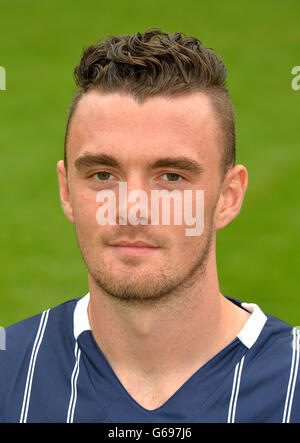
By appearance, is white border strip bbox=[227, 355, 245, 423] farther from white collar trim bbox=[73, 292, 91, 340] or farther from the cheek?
the cheek

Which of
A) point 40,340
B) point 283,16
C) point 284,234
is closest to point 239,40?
point 283,16

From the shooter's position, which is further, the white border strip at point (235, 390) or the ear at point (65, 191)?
the ear at point (65, 191)

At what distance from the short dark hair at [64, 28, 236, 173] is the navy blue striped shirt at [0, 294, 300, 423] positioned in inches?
27.6

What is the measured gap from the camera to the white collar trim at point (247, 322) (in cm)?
286

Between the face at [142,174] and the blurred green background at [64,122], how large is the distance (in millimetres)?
4021

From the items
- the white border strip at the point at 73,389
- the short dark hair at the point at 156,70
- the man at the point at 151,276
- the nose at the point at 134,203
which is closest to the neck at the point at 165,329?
the man at the point at 151,276

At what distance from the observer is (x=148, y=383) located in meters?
2.84

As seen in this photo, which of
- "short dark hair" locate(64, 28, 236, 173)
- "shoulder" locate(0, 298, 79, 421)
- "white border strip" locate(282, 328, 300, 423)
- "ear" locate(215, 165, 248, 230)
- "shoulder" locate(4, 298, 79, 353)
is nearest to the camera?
"short dark hair" locate(64, 28, 236, 173)

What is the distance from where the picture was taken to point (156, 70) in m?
2.63

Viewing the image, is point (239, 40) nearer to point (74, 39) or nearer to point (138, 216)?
point (74, 39)

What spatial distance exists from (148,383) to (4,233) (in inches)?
206

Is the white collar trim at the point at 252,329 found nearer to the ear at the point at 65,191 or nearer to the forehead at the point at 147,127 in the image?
the forehead at the point at 147,127

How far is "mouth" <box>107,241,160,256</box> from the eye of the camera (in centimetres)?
254

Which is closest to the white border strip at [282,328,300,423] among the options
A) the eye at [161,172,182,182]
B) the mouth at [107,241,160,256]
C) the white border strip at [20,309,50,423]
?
the mouth at [107,241,160,256]
